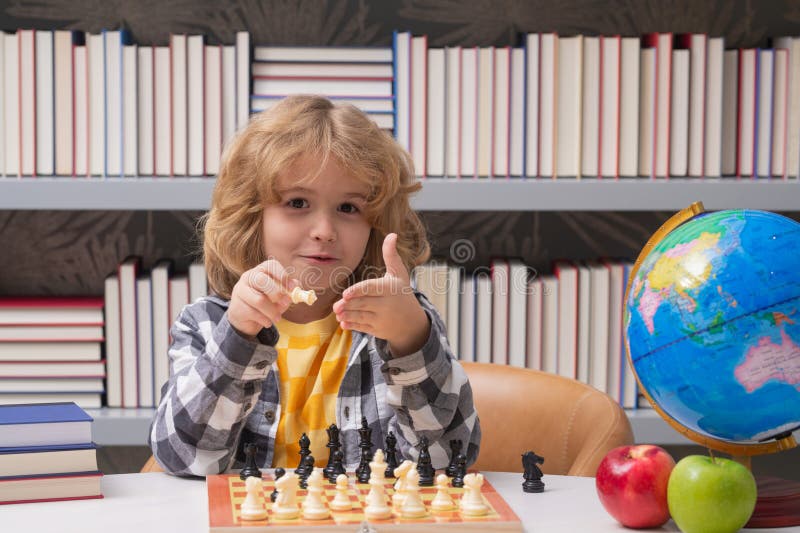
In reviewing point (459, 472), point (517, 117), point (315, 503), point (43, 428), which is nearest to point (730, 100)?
point (517, 117)

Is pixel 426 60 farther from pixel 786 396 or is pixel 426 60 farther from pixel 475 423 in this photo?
pixel 786 396

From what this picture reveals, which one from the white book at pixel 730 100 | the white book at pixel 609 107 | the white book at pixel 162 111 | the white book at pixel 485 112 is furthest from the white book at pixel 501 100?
the white book at pixel 162 111

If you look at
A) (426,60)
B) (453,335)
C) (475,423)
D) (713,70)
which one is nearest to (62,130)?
(426,60)

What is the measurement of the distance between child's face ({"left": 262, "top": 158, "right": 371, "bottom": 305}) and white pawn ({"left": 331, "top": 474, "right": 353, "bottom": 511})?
0.48m

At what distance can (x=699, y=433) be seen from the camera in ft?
4.06

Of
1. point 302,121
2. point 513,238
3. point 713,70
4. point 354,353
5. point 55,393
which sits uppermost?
point 713,70

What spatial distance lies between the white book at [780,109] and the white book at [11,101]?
1.77 metres

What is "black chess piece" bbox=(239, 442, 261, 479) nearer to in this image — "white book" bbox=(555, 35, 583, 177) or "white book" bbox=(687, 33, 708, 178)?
"white book" bbox=(555, 35, 583, 177)

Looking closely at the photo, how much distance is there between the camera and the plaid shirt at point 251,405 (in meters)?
1.45

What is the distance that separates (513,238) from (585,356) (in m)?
0.44

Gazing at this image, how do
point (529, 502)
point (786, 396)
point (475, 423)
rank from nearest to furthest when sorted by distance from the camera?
→ point (786, 396) → point (529, 502) → point (475, 423)

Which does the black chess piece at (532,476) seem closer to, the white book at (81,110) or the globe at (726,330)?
the globe at (726,330)

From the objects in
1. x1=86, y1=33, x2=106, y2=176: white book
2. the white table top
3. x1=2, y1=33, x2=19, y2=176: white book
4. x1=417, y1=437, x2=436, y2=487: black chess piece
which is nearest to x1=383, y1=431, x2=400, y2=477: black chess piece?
x1=417, y1=437, x2=436, y2=487: black chess piece

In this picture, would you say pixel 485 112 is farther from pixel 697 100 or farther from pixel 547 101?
pixel 697 100
